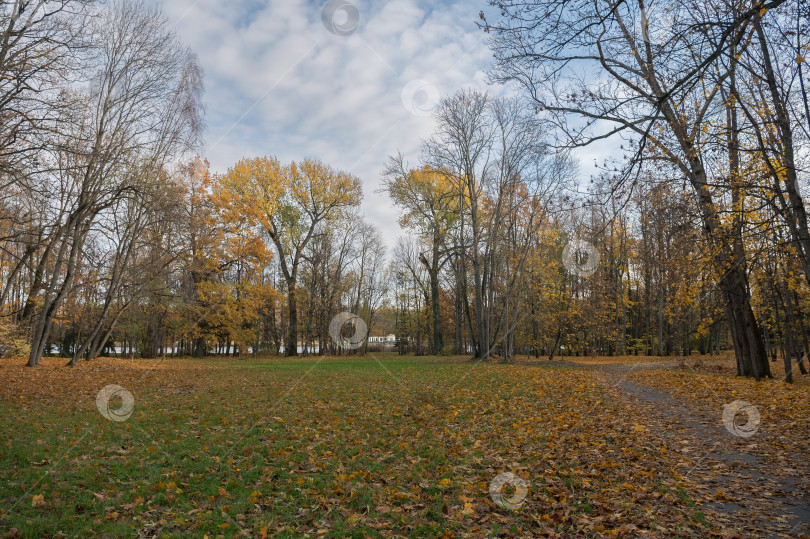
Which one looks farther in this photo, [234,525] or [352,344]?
[352,344]

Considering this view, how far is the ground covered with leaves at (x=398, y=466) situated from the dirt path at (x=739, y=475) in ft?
0.10

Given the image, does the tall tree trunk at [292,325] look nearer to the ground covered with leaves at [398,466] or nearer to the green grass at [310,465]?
the ground covered with leaves at [398,466]

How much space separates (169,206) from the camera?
17.2 m

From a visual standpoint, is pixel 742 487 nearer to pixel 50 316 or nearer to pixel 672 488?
pixel 672 488

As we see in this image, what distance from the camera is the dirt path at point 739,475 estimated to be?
411 centimetres

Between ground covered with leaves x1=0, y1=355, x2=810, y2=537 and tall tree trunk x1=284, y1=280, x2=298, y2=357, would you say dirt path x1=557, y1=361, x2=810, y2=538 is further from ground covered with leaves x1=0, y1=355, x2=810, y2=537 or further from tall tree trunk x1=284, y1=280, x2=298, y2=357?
tall tree trunk x1=284, y1=280, x2=298, y2=357

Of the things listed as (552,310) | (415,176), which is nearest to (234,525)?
(415,176)

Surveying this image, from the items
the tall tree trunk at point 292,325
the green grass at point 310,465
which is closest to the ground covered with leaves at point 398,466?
the green grass at point 310,465

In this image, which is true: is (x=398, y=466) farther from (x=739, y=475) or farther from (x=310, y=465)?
(x=739, y=475)

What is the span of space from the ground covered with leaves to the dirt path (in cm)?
3

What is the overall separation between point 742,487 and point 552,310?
91.7ft

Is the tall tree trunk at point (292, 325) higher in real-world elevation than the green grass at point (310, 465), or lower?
higher

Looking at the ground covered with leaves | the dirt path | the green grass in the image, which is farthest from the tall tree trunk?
the dirt path

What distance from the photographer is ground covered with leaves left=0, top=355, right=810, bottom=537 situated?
428 centimetres
